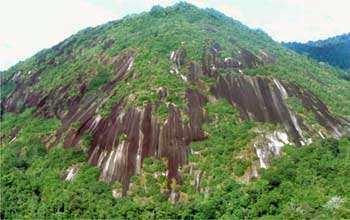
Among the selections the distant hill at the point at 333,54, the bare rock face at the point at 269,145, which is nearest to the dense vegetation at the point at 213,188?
the bare rock face at the point at 269,145

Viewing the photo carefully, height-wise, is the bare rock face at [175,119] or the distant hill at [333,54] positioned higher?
the bare rock face at [175,119]

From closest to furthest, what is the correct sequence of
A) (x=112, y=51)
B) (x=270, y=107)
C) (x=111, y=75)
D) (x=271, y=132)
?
(x=271, y=132), (x=270, y=107), (x=111, y=75), (x=112, y=51)

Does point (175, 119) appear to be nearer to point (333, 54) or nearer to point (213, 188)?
point (213, 188)

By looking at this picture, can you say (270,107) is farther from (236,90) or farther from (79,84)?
(79,84)

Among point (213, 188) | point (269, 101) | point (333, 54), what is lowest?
point (333, 54)

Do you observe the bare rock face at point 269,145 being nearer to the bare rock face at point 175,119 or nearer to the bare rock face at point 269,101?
the bare rock face at point 175,119

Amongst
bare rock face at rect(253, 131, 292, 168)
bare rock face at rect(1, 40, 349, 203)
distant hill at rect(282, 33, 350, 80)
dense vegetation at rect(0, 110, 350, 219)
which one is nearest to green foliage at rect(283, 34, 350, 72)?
distant hill at rect(282, 33, 350, 80)

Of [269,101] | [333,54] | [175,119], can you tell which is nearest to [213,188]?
[175,119]

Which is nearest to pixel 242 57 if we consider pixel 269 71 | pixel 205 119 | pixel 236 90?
pixel 269 71
